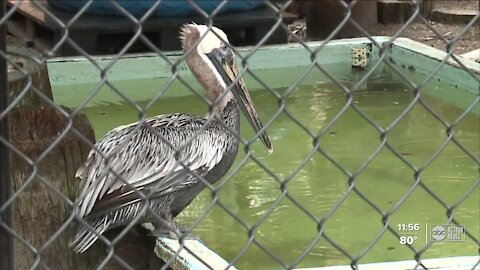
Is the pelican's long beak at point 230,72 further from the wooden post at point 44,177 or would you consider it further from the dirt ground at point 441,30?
the dirt ground at point 441,30

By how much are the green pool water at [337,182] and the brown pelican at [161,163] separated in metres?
0.24

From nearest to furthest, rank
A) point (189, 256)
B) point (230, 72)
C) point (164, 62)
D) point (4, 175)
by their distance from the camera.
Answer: point (4, 175), point (189, 256), point (230, 72), point (164, 62)

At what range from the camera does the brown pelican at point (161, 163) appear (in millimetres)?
3270

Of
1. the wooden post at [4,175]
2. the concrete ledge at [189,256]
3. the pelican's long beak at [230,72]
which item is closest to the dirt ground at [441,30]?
the pelican's long beak at [230,72]

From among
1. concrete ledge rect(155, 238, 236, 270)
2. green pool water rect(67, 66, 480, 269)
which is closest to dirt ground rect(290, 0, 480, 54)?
green pool water rect(67, 66, 480, 269)

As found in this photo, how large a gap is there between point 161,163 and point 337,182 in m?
1.54

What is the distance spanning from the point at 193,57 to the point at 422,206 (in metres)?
1.32

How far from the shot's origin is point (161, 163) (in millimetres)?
3465

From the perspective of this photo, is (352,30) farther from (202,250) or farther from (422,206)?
(202,250)

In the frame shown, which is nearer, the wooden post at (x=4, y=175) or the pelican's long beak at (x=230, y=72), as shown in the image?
the wooden post at (x=4, y=175)

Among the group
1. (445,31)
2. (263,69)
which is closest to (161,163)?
(263,69)

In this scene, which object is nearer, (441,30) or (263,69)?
(263,69)

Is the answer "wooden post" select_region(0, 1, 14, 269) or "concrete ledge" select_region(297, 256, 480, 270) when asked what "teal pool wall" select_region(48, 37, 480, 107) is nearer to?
"concrete ledge" select_region(297, 256, 480, 270)

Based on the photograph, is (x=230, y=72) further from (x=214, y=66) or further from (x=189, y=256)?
(x=189, y=256)
